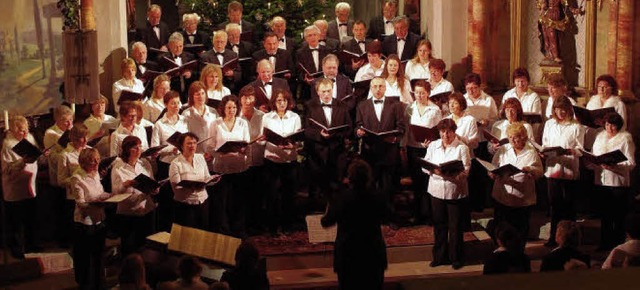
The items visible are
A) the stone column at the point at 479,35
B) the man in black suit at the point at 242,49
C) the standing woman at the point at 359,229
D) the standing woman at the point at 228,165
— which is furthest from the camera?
the stone column at the point at 479,35

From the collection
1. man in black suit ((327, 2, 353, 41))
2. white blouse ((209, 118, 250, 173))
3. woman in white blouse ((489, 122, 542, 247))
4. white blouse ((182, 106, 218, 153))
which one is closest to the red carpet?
woman in white blouse ((489, 122, 542, 247))

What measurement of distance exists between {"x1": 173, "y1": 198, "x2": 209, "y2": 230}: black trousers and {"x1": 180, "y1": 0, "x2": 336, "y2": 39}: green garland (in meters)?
4.70

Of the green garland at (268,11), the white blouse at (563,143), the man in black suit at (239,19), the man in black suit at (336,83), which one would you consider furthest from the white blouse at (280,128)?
the green garland at (268,11)

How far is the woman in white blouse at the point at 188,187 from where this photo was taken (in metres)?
8.48

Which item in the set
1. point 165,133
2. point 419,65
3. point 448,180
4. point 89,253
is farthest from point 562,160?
point 89,253

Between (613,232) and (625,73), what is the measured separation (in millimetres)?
1914

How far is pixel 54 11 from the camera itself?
1119 centimetres

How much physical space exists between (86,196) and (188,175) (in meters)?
0.93

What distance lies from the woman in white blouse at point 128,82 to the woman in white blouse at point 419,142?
2603 mm

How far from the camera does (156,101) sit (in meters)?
9.87

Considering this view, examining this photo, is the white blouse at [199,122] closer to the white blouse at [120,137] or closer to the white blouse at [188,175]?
the white blouse at [120,137]

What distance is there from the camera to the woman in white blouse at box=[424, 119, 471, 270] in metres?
8.56

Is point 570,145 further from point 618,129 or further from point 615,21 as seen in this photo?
point 615,21

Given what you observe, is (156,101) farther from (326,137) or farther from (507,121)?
(507,121)
